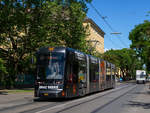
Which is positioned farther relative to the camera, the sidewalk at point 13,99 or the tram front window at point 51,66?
the tram front window at point 51,66

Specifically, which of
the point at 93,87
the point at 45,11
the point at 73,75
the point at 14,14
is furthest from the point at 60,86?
the point at 45,11

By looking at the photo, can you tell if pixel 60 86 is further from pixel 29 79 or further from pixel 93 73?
pixel 29 79

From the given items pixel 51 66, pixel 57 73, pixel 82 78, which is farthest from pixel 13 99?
pixel 82 78

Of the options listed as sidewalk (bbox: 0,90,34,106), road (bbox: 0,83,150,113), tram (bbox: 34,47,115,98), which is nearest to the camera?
road (bbox: 0,83,150,113)

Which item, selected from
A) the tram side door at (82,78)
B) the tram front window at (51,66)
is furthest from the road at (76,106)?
the tram side door at (82,78)

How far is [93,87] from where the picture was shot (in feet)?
74.9

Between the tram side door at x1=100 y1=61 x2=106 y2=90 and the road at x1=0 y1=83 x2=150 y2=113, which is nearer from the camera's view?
the road at x1=0 y1=83 x2=150 y2=113

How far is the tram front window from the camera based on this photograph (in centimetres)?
1617

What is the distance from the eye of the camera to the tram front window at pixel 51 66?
637 inches

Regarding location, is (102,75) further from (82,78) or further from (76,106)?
(76,106)

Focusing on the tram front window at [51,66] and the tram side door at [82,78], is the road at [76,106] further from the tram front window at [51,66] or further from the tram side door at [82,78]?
the tram side door at [82,78]

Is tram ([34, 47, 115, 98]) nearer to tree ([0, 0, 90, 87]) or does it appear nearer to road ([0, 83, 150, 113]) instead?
road ([0, 83, 150, 113])

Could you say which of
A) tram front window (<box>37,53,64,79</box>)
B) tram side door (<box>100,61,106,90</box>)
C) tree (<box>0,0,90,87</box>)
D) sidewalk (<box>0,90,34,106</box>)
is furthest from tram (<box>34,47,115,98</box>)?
tree (<box>0,0,90,87</box>)

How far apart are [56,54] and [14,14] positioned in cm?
889
